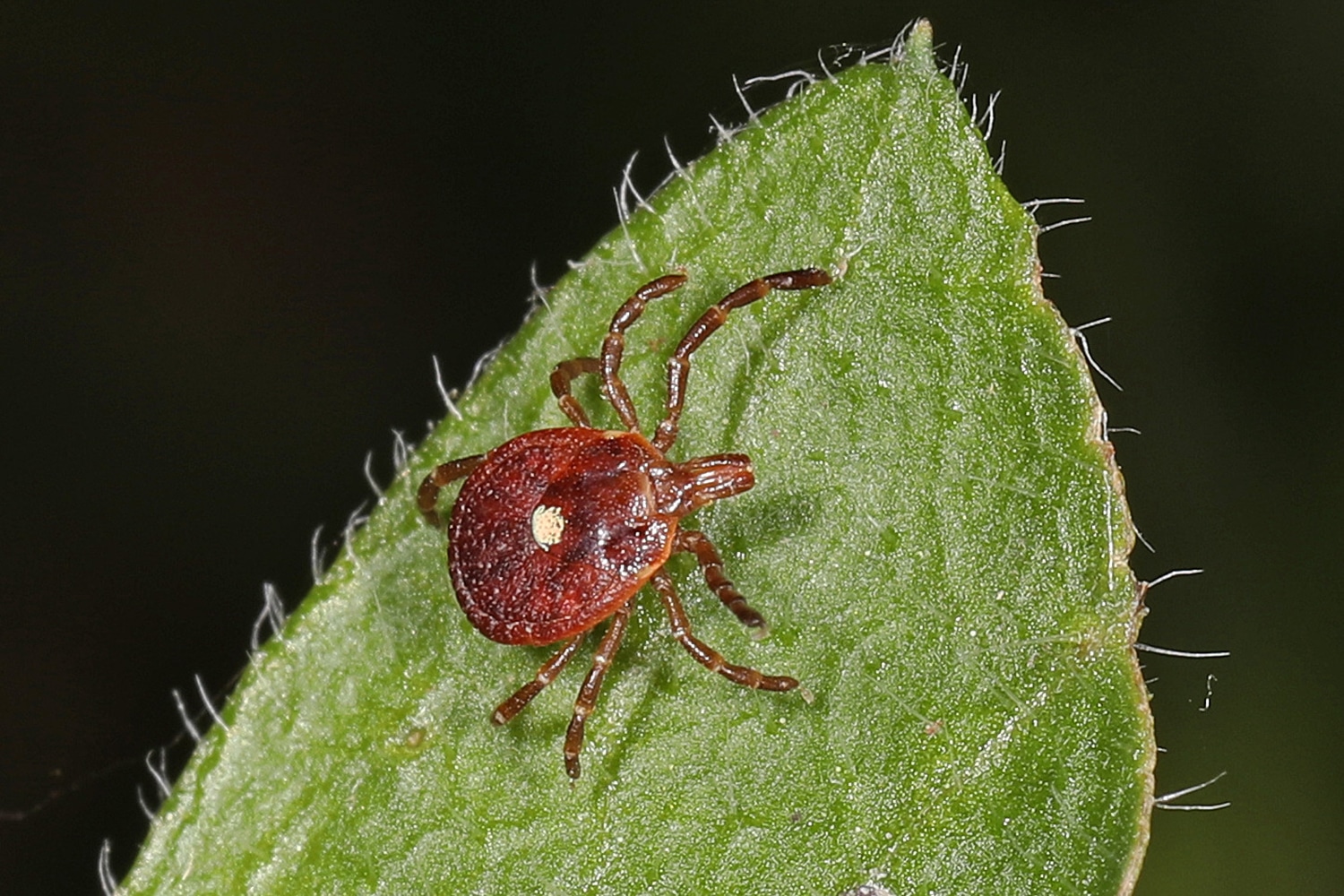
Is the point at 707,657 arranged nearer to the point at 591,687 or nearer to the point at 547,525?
the point at 591,687

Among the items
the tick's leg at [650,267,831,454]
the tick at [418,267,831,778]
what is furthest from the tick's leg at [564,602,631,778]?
the tick's leg at [650,267,831,454]

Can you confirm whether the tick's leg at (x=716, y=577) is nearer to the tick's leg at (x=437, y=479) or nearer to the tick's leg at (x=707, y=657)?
the tick's leg at (x=707, y=657)

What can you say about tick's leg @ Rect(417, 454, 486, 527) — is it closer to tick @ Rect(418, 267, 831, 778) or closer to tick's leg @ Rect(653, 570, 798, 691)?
tick @ Rect(418, 267, 831, 778)

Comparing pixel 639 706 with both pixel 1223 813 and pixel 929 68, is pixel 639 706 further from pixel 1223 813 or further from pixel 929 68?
pixel 1223 813

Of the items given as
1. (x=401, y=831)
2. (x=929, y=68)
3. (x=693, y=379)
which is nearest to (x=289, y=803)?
(x=401, y=831)

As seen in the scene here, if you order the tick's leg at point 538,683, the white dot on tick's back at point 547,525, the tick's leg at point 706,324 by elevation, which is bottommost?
the tick's leg at point 538,683

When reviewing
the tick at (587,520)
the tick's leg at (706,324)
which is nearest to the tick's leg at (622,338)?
the tick at (587,520)
